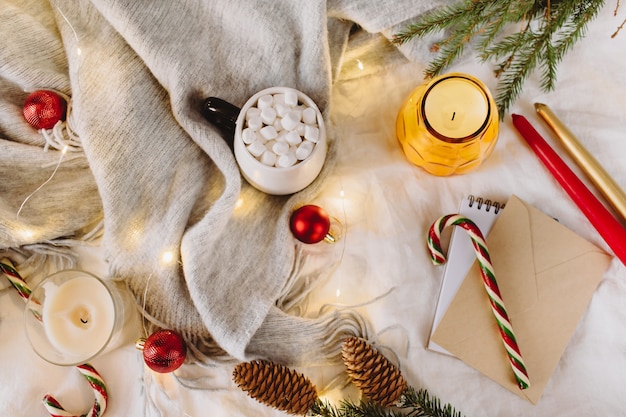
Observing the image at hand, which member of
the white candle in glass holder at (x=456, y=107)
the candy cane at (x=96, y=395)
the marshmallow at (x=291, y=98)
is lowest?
the candy cane at (x=96, y=395)

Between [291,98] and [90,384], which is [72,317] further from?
[291,98]

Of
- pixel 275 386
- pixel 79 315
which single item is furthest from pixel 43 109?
pixel 275 386

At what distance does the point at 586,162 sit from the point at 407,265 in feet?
1.08

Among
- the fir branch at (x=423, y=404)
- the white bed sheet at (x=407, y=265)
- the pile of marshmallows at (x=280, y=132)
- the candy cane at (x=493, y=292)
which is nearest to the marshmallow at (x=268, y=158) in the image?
the pile of marshmallows at (x=280, y=132)

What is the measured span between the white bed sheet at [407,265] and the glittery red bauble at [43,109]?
0.72 feet

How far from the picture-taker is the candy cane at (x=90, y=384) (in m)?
0.81

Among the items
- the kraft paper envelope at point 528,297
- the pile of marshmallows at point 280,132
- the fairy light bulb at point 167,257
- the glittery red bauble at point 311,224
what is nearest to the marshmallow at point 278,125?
the pile of marshmallows at point 280,132

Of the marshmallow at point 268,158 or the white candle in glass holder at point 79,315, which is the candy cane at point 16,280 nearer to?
the white candle in glass holder at point 79,315

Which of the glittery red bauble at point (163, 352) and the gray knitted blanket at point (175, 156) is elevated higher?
the gray knitted blanket at point (175, 156)

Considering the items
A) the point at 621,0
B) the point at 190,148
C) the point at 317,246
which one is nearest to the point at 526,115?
the point at 621,0

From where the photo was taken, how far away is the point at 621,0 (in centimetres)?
91

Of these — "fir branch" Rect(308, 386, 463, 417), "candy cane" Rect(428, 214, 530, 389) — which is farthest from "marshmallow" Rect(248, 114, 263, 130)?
"fir branch" Rect(308, 386, 463, 417)

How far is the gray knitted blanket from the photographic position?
2.72 ft

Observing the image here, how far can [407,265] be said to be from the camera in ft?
2.83
